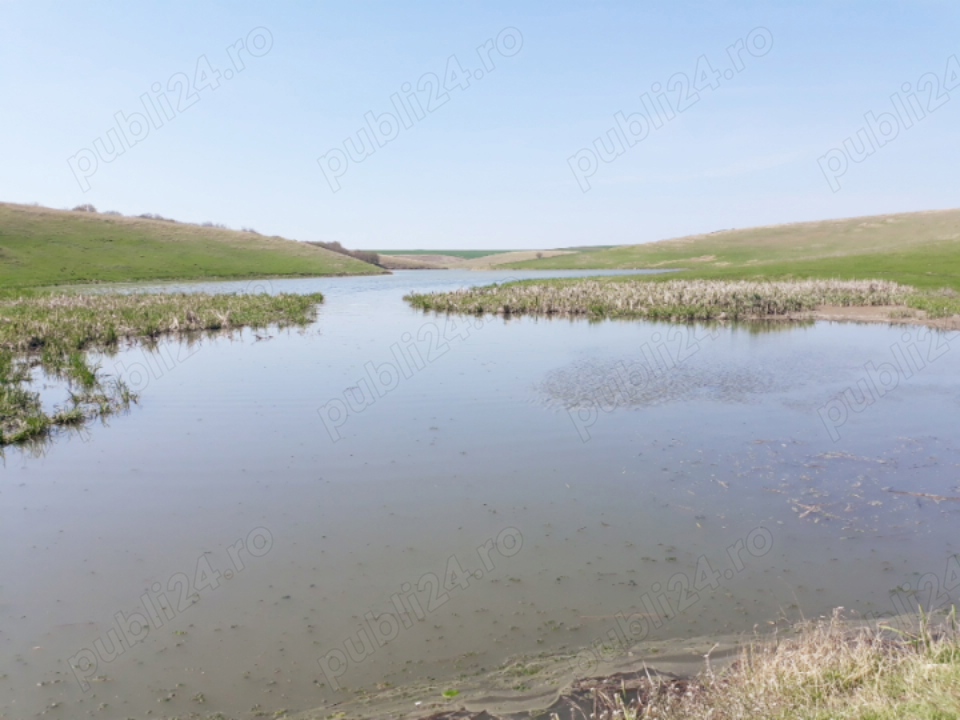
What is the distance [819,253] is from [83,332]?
98.0 meters

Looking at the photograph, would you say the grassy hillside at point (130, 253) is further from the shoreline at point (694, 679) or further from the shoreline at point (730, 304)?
the shoreline at point (694, 679)

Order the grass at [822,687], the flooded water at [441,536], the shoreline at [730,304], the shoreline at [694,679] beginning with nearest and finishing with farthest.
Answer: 1. the grass at [822,687]
2. the shoreline at [694,679]
3. the flooded water at [441,536]
4. the shoreline at [730,304]

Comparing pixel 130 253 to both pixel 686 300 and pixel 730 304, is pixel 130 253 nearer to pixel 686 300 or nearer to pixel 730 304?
pixel 686 300

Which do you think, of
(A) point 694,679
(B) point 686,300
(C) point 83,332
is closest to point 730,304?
(B) point 686,300

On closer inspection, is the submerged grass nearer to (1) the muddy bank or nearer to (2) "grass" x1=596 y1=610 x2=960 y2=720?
(2) "grass" x1=596 y1=610 x2=960 y2=720

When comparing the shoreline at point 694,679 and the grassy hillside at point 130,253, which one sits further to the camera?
the grassy hillside at point 130,253

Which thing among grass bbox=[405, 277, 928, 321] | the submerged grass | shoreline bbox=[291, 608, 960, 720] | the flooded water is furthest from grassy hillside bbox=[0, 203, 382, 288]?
shoreline bbox=[291, 608, 960, 720]

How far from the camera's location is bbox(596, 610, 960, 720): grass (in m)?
4.53

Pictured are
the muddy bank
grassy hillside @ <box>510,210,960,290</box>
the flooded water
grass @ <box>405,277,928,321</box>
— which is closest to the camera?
the flooded water

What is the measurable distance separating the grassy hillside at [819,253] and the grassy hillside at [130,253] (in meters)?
48.5

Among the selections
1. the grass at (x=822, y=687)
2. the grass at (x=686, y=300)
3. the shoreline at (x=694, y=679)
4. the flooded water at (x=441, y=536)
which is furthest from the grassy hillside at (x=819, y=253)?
the grass at (x=822, y=687)

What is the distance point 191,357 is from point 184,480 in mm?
14357

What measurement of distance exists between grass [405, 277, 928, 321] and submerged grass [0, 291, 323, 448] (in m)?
11.2

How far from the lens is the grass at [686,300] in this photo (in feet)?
125
